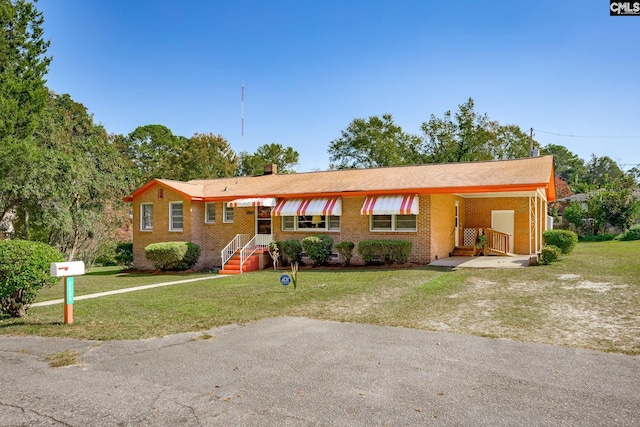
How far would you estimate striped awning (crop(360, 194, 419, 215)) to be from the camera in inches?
632

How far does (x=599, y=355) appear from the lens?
537 cm

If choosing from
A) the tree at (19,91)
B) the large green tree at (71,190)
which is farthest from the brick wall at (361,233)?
the tree at (19,91)

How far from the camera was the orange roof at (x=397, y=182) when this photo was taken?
15.7 m

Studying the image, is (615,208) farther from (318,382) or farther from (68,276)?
(68,276)

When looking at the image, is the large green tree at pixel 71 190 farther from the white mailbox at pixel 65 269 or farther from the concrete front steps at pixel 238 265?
the white mailbox at pixel 65 269

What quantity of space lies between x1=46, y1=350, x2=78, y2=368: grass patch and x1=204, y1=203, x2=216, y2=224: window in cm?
1562

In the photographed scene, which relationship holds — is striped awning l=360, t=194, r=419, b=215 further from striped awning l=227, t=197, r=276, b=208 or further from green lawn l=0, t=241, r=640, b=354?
striped awning l=227, t=197, r=276, b=208

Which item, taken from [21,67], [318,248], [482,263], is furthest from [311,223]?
[21,67]

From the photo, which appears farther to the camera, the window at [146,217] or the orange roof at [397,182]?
the window at [146,217]

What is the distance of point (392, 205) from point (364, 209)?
1.13 metres

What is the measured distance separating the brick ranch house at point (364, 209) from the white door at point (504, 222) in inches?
1.7

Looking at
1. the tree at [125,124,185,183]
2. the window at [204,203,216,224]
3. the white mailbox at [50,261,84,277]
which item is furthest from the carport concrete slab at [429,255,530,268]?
the tree at [125,124,185,183]

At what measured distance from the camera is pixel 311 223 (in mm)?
18922

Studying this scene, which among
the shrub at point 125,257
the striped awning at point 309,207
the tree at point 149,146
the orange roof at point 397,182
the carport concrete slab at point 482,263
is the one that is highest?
the tree at point 149,146
